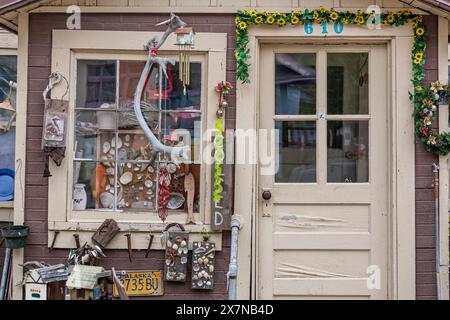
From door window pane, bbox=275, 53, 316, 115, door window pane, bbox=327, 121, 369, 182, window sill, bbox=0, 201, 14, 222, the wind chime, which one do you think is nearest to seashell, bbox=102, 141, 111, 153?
the wind chime

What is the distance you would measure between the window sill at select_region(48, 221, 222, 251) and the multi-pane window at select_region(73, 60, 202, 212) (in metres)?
0.15

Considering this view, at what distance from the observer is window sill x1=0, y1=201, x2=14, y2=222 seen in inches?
203

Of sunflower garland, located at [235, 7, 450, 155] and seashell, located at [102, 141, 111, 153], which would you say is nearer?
sunflower garland, located at [235, 7, 450, 155]

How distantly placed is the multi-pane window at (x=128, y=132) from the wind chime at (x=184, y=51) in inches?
2.3

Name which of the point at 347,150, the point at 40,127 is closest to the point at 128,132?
the point at 40,127

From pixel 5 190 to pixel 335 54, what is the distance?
10.5 ft

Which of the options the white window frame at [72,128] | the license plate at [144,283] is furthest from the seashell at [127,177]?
the license plate at [144,283]

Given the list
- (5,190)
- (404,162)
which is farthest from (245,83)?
(5,190)

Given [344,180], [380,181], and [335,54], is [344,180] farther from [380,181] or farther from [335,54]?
[335,54]

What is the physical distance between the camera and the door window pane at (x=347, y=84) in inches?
179

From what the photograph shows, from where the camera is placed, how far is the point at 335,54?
179 inches

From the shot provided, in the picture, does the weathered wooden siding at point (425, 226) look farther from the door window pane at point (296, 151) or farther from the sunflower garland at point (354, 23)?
the door window pane at point (296, 151)

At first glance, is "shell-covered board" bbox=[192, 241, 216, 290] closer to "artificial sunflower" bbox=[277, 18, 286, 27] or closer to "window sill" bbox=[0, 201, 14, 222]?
"artificial sunflower" bbox=[277, 18, 286, 27]

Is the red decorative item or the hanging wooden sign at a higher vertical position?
the red decorative item
